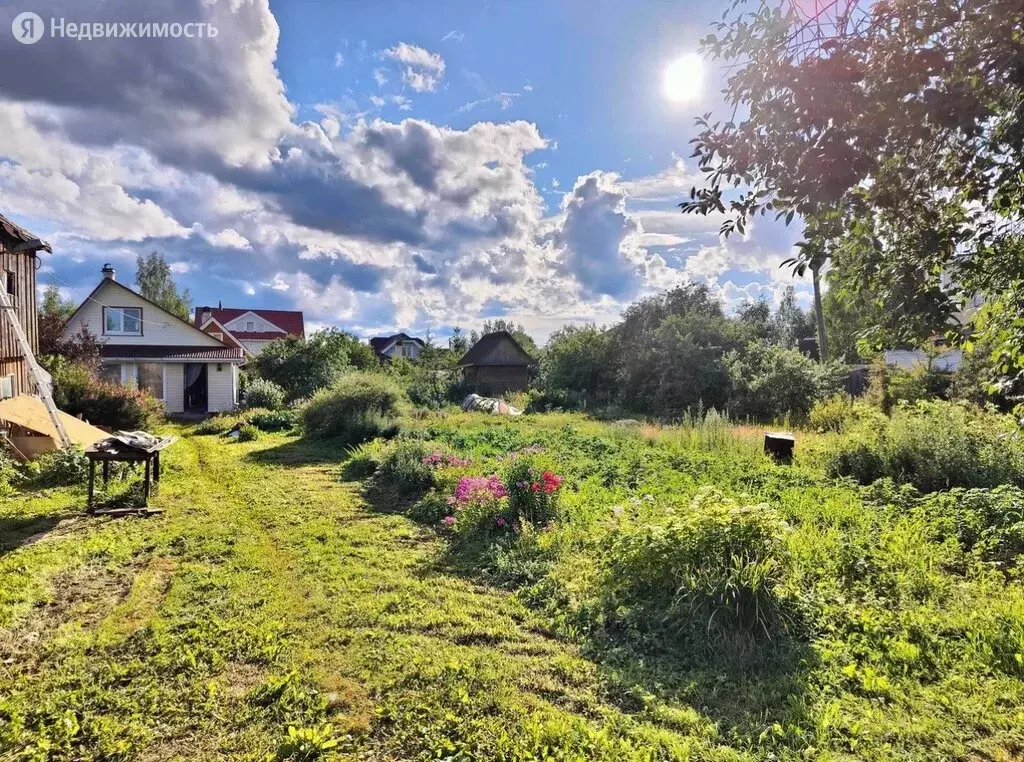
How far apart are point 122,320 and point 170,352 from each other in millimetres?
2147

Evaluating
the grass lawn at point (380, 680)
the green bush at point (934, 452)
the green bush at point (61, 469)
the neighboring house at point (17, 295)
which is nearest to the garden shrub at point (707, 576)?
the grass lawn at point (380, 680)

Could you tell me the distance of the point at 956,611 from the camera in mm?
4246

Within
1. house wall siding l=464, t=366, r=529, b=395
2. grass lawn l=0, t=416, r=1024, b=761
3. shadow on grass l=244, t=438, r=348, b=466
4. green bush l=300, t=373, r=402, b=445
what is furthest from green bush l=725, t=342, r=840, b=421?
house wall siding l=464, t=366, r=529, b=395

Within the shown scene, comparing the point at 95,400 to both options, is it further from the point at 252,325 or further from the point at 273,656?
the point at 252,325

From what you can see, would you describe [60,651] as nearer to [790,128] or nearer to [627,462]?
[790,128]

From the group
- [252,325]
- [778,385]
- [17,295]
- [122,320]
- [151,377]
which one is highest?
[252,325]

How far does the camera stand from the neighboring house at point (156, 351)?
20703 mm

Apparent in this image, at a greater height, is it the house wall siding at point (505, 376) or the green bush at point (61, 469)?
the house wall siding at point (505, 376)

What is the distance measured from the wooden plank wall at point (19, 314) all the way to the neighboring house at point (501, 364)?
972 inches

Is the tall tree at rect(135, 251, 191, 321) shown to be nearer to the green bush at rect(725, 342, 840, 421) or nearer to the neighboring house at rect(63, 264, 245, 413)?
the neighboring house at rect(63, 264, 245, 413)

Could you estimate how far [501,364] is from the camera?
36531 millimetres

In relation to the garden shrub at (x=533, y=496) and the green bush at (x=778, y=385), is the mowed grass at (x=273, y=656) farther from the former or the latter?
the green bush at (x=778, y=385)

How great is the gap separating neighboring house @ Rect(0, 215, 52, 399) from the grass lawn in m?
7.81

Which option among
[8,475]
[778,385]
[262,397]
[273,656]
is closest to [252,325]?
[262,397]
